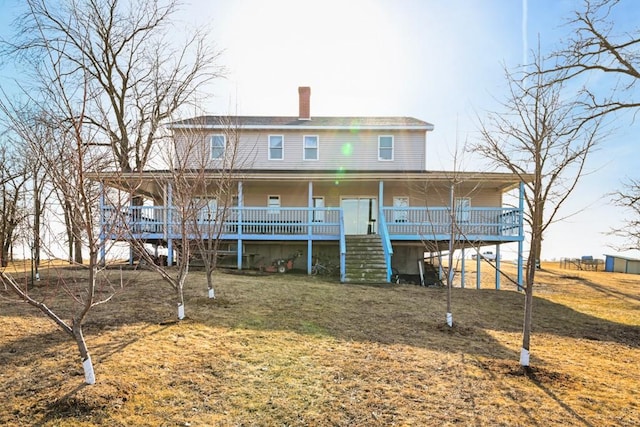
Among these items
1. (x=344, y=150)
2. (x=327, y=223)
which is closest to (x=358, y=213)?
(x=344, y=150)

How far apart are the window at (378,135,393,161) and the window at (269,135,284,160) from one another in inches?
196

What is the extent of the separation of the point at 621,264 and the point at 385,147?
23.8 metres

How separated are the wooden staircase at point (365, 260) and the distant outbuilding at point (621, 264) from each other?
25030mm

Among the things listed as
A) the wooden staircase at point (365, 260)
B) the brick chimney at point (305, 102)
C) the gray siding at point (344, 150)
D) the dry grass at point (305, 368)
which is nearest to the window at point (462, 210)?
the wooden staircase at point (365, 260)

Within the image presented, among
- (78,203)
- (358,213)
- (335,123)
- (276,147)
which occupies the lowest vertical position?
(78,203)

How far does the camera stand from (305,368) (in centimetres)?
579

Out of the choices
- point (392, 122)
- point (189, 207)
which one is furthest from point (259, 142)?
point (189, 207)

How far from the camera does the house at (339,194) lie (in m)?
16.1

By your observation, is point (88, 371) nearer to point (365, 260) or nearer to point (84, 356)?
point (84, 356)

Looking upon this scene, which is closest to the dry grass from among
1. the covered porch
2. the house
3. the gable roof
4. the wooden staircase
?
the wooden staircase

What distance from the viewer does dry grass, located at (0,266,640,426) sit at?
14.5 ft

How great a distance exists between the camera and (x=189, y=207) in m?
8.02

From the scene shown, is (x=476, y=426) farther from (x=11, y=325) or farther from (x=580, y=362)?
(x=11, y=325)

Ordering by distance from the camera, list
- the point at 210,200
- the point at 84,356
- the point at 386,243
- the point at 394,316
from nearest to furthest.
A: the point at 84,356 → the point at 394,316 → the point at 210,200 → the point at 386,243
